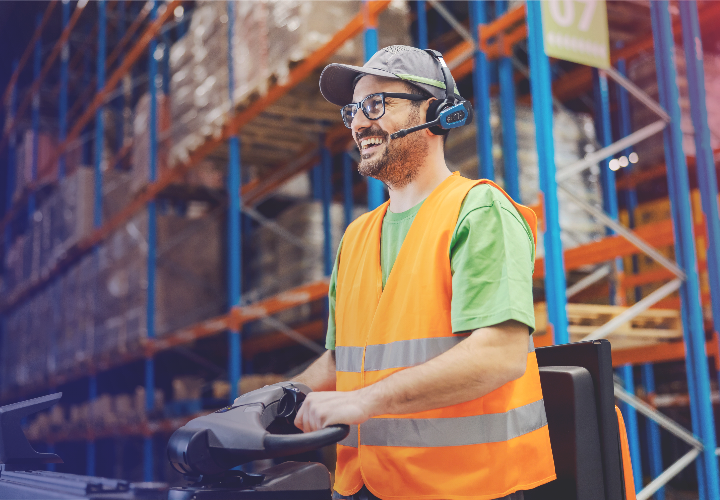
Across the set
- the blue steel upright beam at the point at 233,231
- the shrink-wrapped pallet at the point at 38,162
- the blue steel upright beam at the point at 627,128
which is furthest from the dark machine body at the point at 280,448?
the shrink-wrapped pallet at the point at 38,162

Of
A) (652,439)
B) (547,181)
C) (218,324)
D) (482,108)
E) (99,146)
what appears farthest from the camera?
(99,146)

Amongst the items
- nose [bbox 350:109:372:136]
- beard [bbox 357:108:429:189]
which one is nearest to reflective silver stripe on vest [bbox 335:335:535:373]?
beard [bbox 357:108:429:189]

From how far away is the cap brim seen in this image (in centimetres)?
192

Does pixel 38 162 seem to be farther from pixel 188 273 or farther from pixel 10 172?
pixel 188 273

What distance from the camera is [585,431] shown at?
5.27ft

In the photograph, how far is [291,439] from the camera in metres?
1.26

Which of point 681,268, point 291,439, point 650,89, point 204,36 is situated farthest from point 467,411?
point 204,36

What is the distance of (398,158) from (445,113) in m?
0.16

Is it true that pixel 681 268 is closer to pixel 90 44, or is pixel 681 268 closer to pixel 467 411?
pixel 467 411

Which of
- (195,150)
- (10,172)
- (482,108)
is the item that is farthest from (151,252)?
(10,172)

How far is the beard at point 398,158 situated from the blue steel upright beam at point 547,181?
2.09m

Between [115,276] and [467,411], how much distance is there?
29.3 feet

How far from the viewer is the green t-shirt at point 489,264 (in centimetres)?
147

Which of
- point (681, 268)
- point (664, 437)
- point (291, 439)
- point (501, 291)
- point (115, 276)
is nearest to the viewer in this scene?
point (291, 439)
